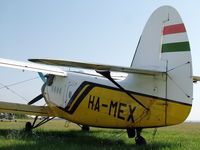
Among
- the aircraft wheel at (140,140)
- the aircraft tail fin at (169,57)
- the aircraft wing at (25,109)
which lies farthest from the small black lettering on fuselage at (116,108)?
the aircraft wing at (25,109)

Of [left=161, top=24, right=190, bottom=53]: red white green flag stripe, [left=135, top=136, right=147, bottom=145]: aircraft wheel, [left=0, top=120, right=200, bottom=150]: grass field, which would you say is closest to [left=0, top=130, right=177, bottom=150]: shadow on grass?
[left=0, top=120, right=200, bottom=150]: grass field

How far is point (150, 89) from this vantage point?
7.01 m

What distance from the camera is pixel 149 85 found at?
7.02m

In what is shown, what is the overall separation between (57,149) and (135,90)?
2.40 metres

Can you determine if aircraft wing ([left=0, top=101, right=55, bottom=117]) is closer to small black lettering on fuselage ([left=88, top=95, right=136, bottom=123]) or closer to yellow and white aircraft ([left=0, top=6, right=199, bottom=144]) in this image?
yellow and white aircraft ([left=0, top=6, right=199, bottom=144])

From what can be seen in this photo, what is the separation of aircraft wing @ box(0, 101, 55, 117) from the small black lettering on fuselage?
4284 mm

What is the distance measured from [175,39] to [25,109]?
721 cm

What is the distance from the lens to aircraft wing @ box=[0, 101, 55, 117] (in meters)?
11.2

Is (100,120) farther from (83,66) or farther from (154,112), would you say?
(83,66)

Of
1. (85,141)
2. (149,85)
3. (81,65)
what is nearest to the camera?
(81,65)

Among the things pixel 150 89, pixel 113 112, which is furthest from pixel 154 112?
pixel 113 112

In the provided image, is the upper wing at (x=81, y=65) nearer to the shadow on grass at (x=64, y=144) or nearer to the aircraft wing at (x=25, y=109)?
the shadow on grass at (x=64, y=144)

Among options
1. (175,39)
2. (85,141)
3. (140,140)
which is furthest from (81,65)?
(85,141)

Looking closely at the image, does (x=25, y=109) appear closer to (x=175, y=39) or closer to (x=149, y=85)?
(x=149, y=85)
